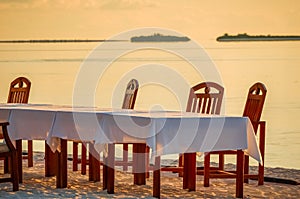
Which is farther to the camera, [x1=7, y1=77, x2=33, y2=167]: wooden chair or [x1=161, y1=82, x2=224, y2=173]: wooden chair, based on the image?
[x1=7, y1=77, x2=33, y2=167]: wooden chair

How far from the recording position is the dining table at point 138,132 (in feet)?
18.0

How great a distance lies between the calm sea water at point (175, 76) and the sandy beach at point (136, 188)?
1.29 m

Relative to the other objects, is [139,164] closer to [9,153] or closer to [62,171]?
[62,171]

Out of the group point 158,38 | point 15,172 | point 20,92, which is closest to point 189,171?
point 15,172

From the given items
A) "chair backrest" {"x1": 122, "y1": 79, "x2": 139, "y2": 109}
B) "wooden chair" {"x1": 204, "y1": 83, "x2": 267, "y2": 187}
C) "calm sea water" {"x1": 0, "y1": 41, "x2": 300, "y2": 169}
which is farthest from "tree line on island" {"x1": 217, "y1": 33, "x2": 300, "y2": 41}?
"wooden chair" {"x1": 204, "y1": 83, "x2": 267, "y2": 187}

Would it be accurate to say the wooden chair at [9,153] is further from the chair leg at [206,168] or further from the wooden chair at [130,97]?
the chair leg at [206,168]

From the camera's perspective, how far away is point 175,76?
16297 millimetres

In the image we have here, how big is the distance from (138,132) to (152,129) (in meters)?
0.19

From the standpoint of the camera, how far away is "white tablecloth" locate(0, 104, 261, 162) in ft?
18.0

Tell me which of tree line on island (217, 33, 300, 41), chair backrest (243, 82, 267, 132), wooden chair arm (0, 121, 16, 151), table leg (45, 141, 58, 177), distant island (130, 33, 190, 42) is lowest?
table leg (45, 141, 58, 177)

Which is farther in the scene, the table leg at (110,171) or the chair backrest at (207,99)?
the chair backrest at (207,99)

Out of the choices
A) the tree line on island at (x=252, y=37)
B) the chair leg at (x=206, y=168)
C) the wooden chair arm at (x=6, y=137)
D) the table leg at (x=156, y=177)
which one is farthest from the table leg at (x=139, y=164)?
the tree line on island at (x=252, y=37)

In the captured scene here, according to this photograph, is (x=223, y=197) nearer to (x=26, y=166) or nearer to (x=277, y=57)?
(x=26, y=166)

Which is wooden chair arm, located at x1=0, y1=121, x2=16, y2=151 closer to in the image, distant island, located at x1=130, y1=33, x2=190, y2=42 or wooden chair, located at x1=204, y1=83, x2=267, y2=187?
wooden chair, located at x1=204, y1=83, x2=267, y2=187
